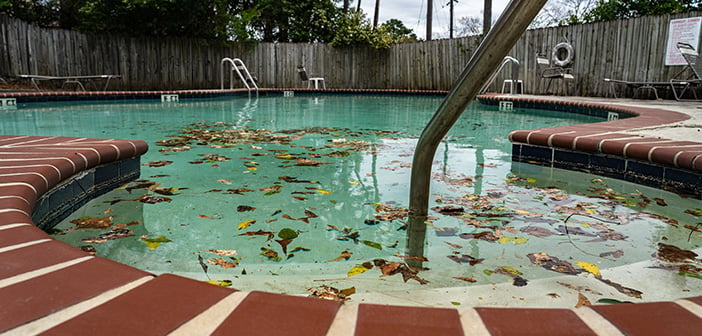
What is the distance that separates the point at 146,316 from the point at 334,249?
1006 millimetres

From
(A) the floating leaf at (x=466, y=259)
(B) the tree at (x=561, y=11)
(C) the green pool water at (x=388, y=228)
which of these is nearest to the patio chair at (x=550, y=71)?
(C) the green pool water at (x=388, y=228)

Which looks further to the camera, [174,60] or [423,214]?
[174,60]

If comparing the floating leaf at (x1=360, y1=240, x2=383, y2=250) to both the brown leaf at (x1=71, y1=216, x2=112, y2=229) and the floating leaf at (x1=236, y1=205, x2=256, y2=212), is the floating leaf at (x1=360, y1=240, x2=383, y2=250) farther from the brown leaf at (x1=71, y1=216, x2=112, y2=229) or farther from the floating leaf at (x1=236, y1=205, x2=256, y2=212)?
the brown leaf at (x1=71, y1=216, x2=112, y2=229)

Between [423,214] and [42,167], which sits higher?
[42,167]

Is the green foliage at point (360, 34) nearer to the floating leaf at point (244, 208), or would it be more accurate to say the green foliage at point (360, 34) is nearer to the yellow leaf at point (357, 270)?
the floating leaf at point (244, 208)

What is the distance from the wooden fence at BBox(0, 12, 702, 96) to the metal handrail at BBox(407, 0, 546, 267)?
10.4 m

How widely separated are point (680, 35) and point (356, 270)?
10.9 m

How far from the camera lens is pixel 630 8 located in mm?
16906

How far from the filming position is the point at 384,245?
172cm

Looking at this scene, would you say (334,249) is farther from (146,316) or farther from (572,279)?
(146,316)

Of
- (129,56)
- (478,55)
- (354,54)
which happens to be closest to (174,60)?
(129,56)

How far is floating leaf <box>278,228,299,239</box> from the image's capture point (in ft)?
5.89

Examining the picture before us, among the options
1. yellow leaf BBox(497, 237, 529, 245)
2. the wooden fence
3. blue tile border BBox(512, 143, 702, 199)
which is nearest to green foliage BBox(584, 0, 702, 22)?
the wooden fence

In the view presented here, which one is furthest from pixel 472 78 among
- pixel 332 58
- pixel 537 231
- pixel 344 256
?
pixel 332 58
